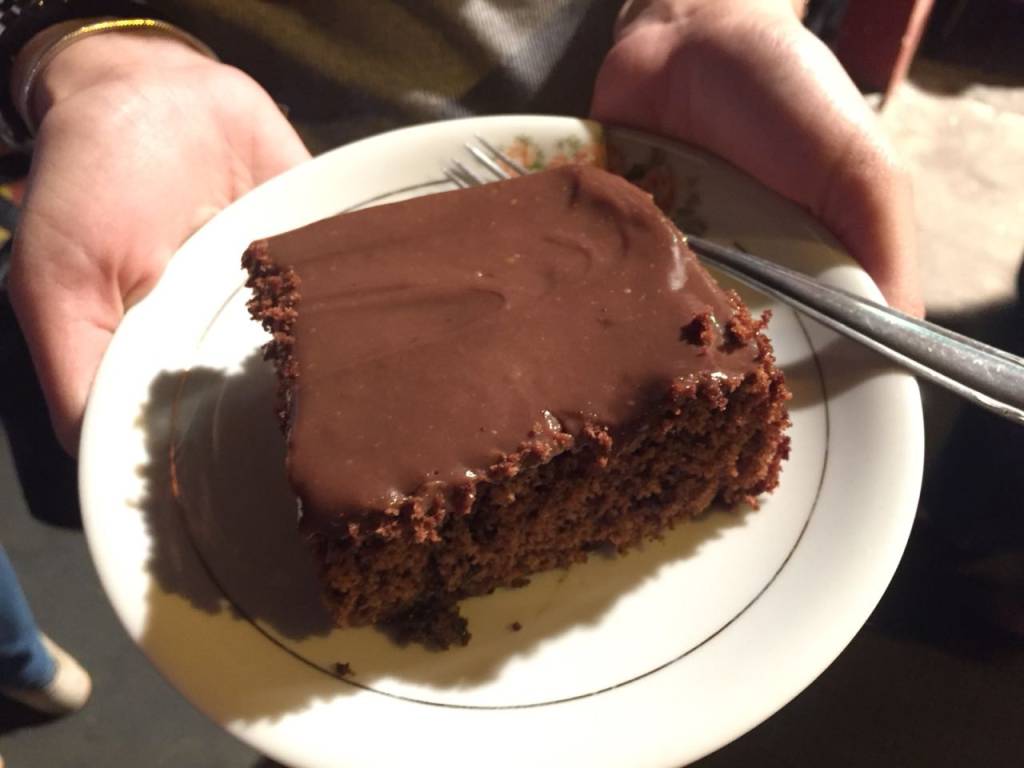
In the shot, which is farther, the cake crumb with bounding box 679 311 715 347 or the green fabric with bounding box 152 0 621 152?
the green fabric with bounding box 152 0 621 152

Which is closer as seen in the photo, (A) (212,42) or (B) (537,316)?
(B) (537,316)

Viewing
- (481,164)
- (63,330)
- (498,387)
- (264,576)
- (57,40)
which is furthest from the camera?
(57,40)

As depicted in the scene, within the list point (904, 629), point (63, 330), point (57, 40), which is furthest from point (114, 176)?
point (904, 629)

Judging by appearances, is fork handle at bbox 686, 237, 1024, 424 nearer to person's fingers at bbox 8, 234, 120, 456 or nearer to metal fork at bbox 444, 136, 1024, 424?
metal fork at bbox 444, 136, 1024, 424

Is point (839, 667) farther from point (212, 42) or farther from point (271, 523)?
point (212, 42)

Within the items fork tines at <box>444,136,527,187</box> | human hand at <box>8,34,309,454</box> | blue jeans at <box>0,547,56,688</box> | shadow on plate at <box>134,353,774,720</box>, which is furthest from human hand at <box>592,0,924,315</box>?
blue jeans at <box>0,547,56,688</box>

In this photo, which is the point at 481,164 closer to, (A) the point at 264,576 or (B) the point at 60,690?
(A) the point at 264,576

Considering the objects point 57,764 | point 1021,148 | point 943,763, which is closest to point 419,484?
point 943,763
